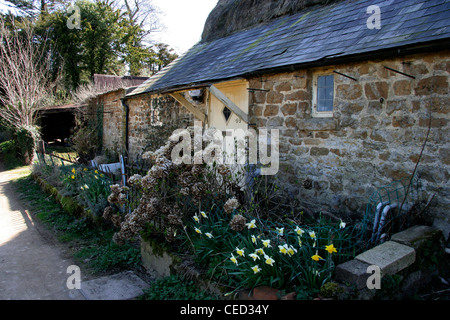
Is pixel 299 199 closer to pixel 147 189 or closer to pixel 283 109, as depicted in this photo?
pixel 283 109

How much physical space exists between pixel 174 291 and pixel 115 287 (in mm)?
897

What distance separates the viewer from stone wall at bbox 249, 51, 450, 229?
12.8ft

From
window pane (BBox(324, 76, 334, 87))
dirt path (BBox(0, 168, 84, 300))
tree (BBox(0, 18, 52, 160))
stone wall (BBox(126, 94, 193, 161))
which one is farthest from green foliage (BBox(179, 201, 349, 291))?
tree (BBox(0, 18, 52, 160))

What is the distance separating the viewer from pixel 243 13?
9.30 m

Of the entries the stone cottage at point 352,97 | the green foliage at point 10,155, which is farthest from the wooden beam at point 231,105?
the green foliage at point 10,155

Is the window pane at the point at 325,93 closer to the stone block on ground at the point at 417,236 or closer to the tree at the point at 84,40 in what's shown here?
the stone block on ground at the point at 417,236

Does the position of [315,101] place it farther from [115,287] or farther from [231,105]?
[115,287]

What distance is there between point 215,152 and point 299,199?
206cm

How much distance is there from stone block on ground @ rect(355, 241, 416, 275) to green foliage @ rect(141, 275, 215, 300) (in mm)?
1507

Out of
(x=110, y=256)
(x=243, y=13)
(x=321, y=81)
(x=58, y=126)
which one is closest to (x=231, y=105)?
(x=321, y=81)

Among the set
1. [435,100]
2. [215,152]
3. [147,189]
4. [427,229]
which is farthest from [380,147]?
[147,189]

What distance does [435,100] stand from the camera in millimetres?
3875

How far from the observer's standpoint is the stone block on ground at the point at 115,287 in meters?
3.69

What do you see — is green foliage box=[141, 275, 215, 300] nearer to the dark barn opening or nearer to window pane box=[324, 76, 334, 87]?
window pane box=[324, 76, 334, 87]
